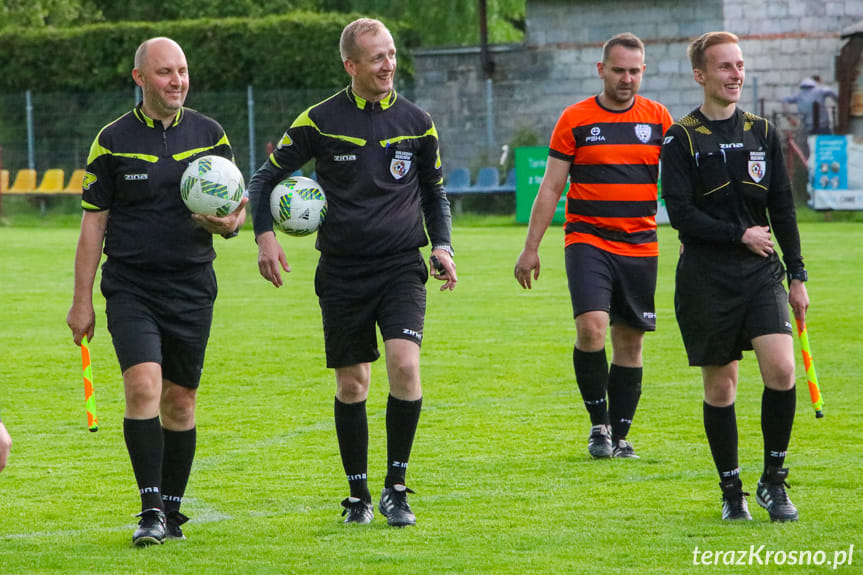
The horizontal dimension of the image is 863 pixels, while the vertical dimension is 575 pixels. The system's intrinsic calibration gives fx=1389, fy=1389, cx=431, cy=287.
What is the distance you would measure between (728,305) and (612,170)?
1826 mm

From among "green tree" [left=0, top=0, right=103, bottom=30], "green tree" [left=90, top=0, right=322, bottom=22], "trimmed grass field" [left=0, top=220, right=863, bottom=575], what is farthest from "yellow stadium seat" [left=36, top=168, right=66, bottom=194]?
"trimmed grass field" [left=0, top=220, right=863, bottom=575]

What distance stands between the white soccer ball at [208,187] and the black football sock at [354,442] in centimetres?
109

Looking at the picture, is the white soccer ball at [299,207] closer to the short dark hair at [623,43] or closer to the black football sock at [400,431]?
the black football sock at [400,431]

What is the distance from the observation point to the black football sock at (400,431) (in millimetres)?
6004

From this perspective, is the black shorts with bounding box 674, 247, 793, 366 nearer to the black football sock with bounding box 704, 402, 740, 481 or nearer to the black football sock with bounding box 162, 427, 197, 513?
the black football sock with bounding box 704, 402, 740, 481

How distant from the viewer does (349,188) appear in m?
6.07

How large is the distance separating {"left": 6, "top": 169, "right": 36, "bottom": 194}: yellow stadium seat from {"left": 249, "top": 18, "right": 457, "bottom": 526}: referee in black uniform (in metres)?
26.8

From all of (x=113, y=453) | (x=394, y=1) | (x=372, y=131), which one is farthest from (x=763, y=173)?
(x=394, y=1)

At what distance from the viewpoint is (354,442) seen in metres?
6.16

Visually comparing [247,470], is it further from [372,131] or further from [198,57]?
[198,57]

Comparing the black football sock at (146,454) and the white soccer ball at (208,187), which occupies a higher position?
the white soccer ball at (208,187)

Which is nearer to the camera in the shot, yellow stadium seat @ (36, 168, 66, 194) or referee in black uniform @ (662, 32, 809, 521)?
referee in black uniform @ (662, 32, 809, 521)

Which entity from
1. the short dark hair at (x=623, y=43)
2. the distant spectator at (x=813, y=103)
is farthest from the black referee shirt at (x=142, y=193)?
the distant spectator at (x=813, y=103)

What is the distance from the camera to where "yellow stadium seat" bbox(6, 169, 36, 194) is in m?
31.7
